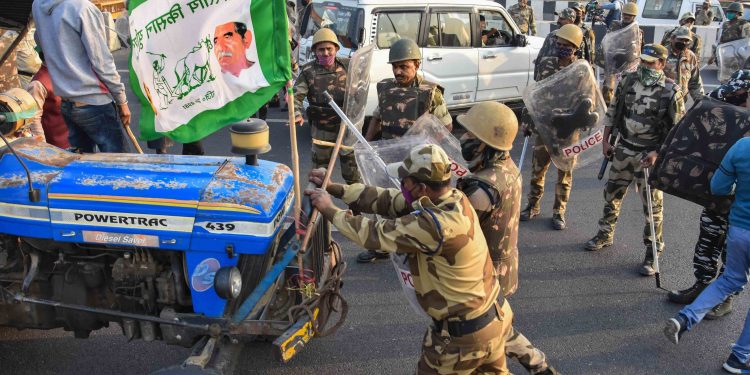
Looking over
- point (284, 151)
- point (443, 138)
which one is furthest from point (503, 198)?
point (284, 151)

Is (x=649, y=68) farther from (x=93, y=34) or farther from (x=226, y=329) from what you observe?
(x=93, y=34)

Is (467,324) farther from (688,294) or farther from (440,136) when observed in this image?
(688,294)

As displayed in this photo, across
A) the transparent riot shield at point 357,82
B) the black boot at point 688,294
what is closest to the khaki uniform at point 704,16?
the black boot at point 688,294

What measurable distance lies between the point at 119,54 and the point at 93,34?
461 inches

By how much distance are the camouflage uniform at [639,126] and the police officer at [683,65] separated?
198cm

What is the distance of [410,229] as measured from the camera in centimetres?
297

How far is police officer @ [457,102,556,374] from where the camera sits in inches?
140

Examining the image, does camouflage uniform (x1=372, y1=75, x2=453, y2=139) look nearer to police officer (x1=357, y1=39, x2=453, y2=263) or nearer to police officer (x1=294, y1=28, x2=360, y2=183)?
police officer (x1=357, y1=39, x2=453, y2=263)

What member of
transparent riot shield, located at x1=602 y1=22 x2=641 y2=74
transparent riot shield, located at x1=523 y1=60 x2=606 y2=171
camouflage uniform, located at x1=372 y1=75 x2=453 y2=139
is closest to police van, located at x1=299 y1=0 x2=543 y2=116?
transparent riot shield, located at x1=602 y1=22 x2=641 y2=74

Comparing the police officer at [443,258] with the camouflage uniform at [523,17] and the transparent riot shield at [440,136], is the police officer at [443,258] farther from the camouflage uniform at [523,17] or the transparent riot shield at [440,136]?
the camouflage uniform at [523,17]

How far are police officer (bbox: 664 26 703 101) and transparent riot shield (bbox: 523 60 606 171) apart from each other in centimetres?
219

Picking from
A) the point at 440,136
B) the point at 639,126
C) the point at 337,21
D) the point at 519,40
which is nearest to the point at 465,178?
the point at 440,136

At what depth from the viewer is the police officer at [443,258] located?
9.78 ft

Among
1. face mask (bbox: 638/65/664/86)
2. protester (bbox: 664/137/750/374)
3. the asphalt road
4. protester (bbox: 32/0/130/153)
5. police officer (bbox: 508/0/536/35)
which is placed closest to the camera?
protester (bbox: 664/137/750/374)
